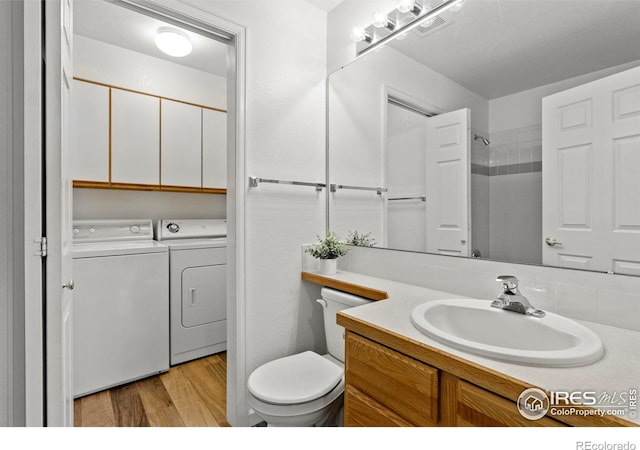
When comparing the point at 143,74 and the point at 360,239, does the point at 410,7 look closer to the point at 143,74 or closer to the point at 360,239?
the point at 360,239

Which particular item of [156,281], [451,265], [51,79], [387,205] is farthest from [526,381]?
[156,281]

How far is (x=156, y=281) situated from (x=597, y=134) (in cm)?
249

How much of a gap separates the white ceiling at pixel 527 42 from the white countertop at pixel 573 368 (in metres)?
0.86

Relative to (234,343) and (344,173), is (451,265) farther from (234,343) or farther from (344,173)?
(234,343)

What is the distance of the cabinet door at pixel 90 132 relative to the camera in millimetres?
2279

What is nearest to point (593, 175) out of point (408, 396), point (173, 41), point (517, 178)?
point (517, 178)

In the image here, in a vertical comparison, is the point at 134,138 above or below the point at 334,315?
above

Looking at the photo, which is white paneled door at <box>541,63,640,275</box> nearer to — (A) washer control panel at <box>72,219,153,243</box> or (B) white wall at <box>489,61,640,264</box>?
(B) white wall at <box>489,61,640,264</box>

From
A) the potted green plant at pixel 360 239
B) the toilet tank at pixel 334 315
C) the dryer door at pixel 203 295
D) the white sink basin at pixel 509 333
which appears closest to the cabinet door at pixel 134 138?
the dryer door at pixel 203 295

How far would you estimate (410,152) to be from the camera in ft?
5.56

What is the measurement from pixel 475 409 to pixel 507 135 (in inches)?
40.0

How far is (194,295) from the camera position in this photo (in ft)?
8.06

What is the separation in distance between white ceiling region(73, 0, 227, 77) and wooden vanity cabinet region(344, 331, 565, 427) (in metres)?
2.33

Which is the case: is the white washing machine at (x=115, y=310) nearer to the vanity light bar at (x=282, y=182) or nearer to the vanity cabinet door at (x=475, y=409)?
the vanity light bar at (x=282, y=182)
